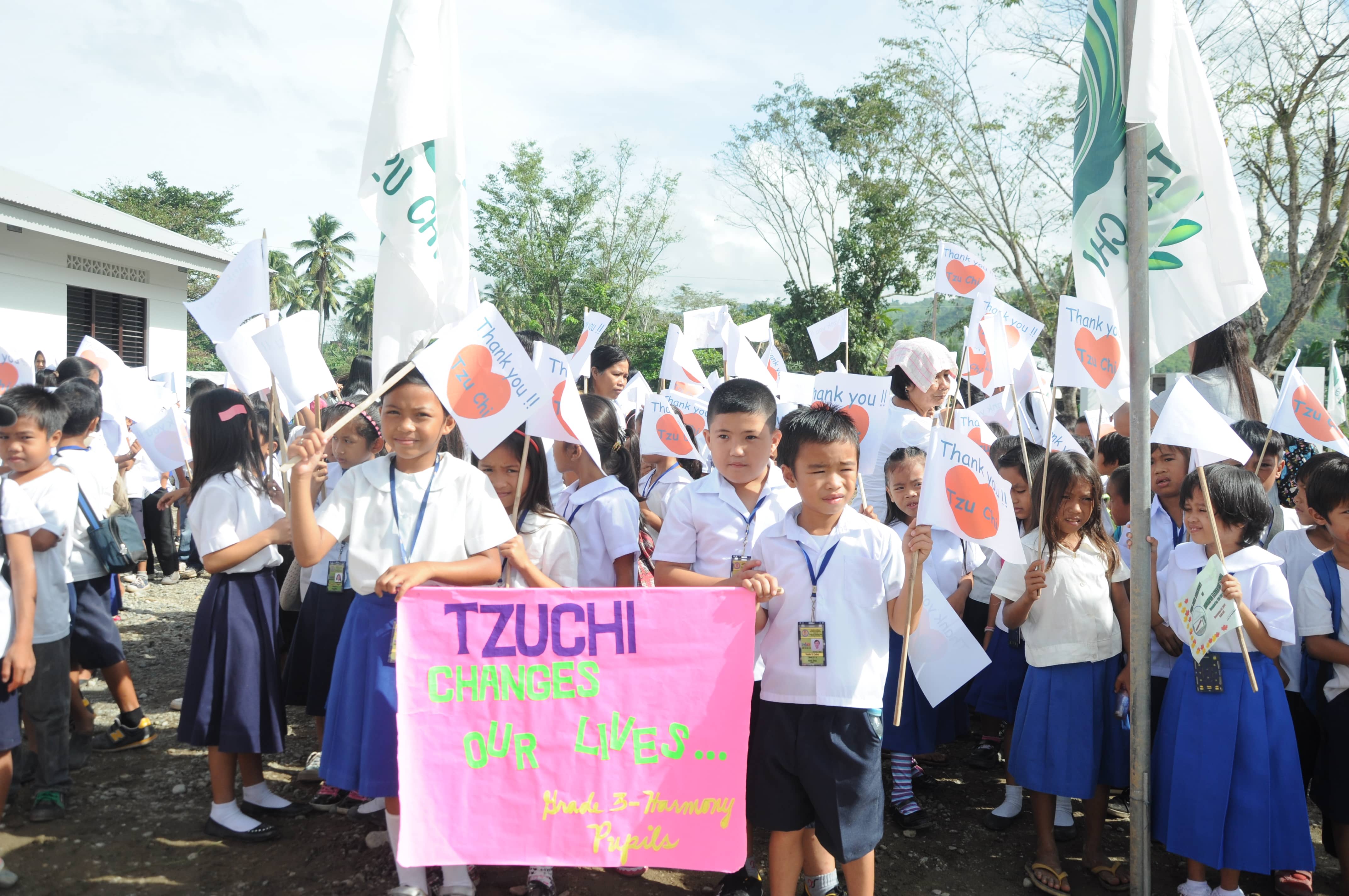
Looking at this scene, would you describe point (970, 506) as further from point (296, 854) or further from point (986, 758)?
point (296, 854)

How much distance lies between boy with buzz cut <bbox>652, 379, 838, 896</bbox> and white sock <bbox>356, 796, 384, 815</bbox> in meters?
1.57

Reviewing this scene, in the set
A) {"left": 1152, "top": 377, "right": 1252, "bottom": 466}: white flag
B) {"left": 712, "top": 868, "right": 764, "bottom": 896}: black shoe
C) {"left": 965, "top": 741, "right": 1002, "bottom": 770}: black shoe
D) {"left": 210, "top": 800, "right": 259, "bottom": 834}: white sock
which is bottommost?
{"left": 712, "top": 868, "right": 764, "bottom": 896}: black shoe

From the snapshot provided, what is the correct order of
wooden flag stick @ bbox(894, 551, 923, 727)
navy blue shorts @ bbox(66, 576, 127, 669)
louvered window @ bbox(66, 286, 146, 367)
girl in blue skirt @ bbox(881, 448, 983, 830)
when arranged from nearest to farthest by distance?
wooden flag stick @ bbox(894, 551, 923, 727) → girl in blue skirt @ bbox(881, 448, 983, 830) → navy blue shorts @ bbox(66, 576, 127, 669) → louvered window @ bbox(66, 286, 146, 367)

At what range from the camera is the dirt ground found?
3.31m

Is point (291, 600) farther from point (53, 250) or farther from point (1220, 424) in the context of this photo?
point (53, 250)

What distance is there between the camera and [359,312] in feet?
225

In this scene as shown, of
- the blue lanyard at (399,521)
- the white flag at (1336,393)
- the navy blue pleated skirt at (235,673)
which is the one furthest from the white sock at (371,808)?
the white flag at (1336,393)

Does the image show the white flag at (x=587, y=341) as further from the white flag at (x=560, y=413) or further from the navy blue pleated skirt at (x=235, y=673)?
the navy blue pleated skirt at (x=235, y=673)

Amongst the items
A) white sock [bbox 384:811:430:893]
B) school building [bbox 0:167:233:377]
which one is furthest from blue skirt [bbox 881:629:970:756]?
school building [bbox 0:167:233:377]

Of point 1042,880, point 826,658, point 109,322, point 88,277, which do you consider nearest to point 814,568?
point 826,658

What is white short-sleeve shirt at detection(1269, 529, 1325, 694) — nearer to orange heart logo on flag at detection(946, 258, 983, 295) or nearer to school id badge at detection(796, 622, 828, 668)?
school id badge at detection(796, 622, 828, 668)

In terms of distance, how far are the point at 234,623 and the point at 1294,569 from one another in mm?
4237

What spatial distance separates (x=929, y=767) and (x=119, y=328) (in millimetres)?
17377

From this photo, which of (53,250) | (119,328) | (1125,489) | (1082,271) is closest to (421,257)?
(1082,271)
